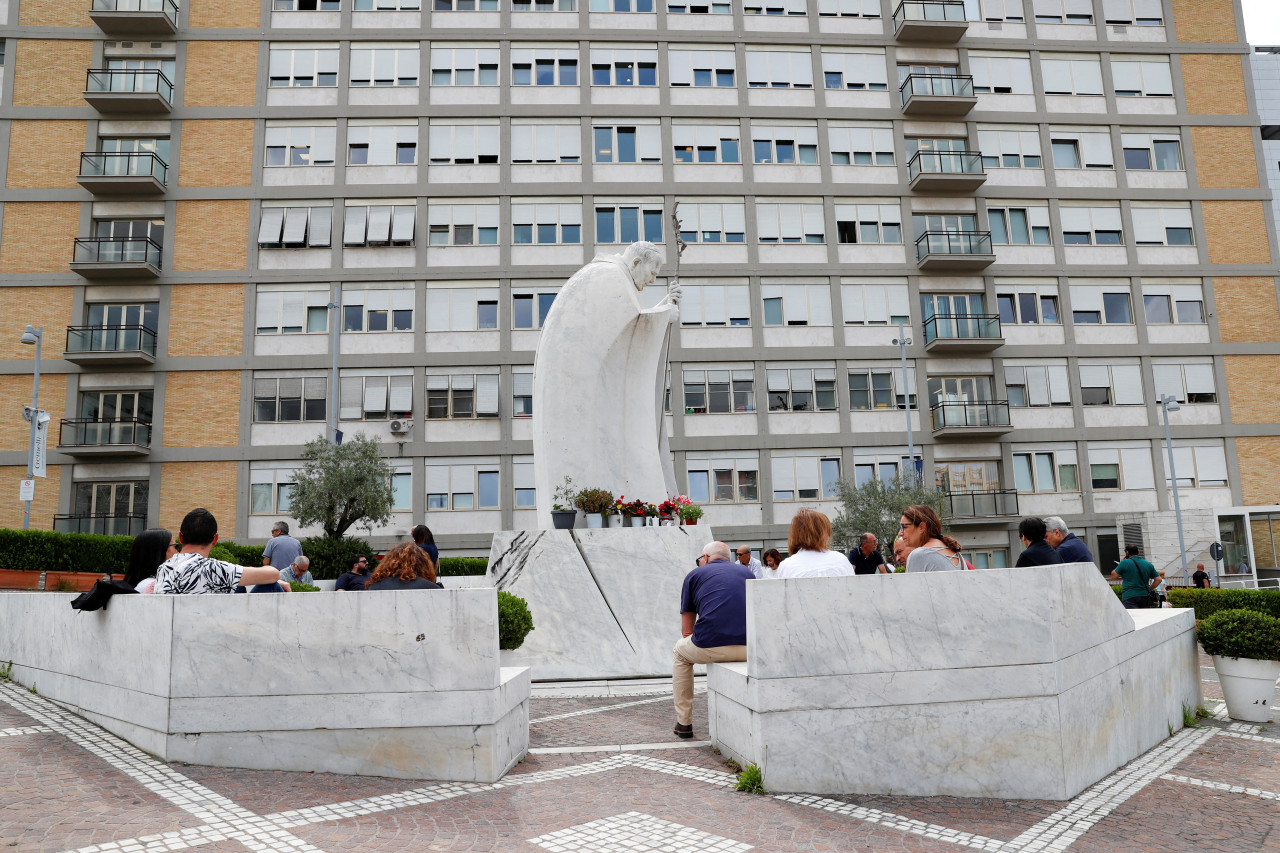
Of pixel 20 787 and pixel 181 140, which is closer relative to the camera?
pixel 20 787

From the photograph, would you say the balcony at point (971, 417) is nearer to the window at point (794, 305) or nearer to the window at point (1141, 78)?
the window at point (794, 305)

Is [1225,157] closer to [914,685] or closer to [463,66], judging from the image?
[463,66]

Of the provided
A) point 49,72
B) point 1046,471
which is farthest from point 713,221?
point 49,72

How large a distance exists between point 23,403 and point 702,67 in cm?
2874

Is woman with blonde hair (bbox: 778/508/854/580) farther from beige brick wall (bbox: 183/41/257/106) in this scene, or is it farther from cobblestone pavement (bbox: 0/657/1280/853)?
beige brick wall (bbox: 183/41/257/106)

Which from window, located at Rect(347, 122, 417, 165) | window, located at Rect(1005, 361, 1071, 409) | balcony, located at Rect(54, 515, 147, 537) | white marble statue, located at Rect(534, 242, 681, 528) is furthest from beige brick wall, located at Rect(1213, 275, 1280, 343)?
balcony, located at Rect(54, 515, 147, 537)

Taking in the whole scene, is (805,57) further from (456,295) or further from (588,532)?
(588,532)

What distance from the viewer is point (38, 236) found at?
31.9 metres

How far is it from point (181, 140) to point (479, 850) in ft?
116

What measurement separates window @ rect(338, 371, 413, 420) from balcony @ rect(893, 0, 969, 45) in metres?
25.0

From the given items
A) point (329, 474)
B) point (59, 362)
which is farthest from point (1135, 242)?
point (59, 362)

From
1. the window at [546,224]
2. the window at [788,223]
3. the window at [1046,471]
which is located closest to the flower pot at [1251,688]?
the window at [1046,471]

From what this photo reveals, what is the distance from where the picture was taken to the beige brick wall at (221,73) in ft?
109

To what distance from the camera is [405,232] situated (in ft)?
108
